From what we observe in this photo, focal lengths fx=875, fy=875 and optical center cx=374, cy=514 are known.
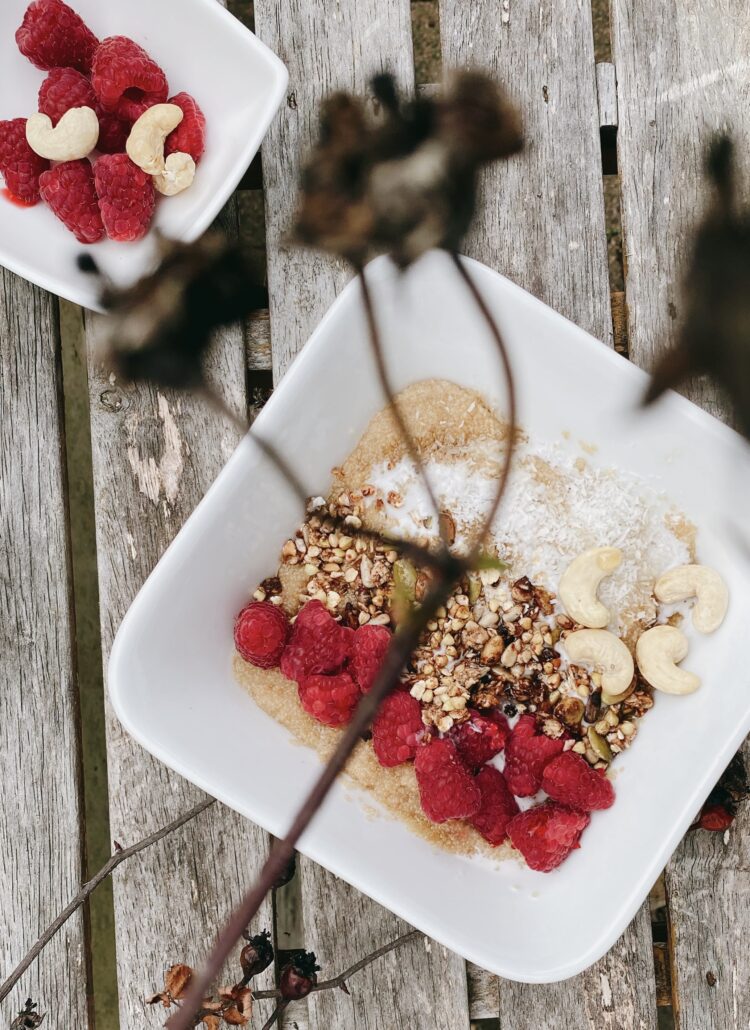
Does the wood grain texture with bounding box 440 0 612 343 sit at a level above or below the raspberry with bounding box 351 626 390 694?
above

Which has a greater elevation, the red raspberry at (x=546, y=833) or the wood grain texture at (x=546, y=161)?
the wood grain texture at (x=546, y=161)

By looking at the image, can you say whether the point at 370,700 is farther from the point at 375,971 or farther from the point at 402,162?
the point at 402,162

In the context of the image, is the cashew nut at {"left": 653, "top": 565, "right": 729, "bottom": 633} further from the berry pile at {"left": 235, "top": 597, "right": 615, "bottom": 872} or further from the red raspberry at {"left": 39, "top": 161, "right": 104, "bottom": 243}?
the red raspberry at {"left": 39, "top": 161, "right": 104, "bottom": 243}

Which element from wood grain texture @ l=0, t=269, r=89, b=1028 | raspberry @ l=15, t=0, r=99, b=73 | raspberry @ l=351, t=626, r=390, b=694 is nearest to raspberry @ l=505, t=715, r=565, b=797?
raspberry @ l=351, t=626, r=390, b=694

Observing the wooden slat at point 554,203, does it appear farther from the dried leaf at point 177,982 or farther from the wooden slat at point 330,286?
the dried leaf at point 177,982

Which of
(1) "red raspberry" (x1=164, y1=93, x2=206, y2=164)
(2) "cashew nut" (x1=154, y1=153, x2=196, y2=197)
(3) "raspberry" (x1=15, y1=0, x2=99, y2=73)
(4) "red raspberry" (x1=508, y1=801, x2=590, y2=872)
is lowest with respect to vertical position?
(4) "red raspberry" (x1=508, y1=801, x2=590, y2=872)

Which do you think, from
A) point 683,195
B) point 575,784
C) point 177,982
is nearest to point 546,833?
point 575,784

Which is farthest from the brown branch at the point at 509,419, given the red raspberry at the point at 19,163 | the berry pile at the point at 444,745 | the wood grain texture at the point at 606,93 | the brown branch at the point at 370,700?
the red raspberry at the point at 19,163

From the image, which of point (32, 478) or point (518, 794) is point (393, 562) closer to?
point (518, 794)
